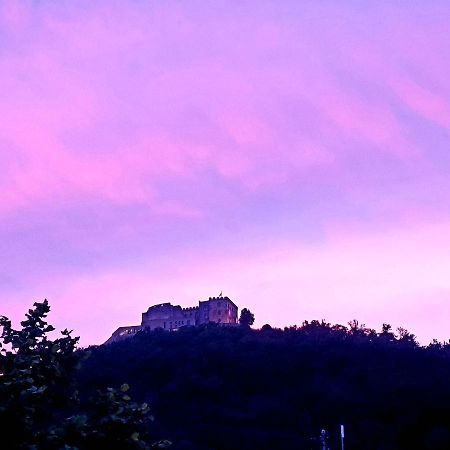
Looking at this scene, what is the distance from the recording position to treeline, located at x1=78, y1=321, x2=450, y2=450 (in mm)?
58625

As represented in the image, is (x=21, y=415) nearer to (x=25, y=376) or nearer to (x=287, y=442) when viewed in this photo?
(x=25, y=376)

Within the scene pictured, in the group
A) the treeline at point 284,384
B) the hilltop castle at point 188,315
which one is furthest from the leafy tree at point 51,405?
the hilltop castle at point 188,315

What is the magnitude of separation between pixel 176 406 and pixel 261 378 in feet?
45.8

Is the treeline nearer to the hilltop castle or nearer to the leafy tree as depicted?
the hilltop castle

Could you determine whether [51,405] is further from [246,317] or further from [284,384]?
[246,317]

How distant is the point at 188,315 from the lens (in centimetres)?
11994

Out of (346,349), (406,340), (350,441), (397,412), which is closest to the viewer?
(350,441)

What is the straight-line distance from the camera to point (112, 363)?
92.7 meters

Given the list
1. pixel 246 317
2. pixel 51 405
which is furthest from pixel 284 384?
A: pixel 51 405

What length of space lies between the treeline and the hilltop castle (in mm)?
7534

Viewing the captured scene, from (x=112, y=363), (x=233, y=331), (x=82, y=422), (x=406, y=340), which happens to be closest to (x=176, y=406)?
(x=112, y=363)

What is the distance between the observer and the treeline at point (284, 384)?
5862 cm

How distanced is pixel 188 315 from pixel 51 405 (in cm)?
10969

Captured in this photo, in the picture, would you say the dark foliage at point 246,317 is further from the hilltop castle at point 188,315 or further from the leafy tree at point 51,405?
the leafy tree at point 51,405
